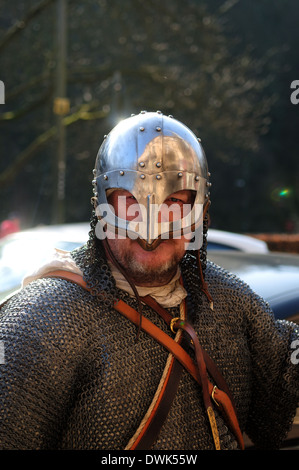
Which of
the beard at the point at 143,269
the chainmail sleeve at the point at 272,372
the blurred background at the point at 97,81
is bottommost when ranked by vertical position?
the chainmail sleeve at the point at 272,372

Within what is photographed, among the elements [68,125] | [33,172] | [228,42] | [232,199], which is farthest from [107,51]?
[232,199]

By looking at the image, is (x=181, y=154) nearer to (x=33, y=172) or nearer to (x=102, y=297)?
(x=102, y=297)

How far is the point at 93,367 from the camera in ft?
5.90

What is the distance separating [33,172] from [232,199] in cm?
1206

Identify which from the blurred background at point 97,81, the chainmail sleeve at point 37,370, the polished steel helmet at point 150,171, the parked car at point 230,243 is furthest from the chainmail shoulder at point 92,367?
the blurred background at point 97,81

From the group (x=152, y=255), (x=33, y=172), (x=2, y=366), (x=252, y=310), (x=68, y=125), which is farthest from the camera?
(x=33, y=172)

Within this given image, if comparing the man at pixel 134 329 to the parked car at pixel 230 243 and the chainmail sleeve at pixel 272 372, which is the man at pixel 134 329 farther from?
the parked car at pixel 230 243

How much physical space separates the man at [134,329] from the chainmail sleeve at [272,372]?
0.03 meters

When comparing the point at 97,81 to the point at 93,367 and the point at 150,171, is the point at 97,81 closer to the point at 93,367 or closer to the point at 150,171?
the point at 150,171

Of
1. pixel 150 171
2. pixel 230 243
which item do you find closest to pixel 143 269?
pixel 150 171

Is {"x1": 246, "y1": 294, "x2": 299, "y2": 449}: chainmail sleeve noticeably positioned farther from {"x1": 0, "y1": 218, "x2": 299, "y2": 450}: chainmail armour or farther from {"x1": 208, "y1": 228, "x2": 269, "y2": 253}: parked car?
{"x1": 208, "y1": 228, "x2": 269, "y2": 253}: parked car

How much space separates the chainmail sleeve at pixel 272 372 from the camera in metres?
2.18

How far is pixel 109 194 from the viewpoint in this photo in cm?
200

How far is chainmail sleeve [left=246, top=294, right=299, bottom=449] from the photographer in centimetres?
218
